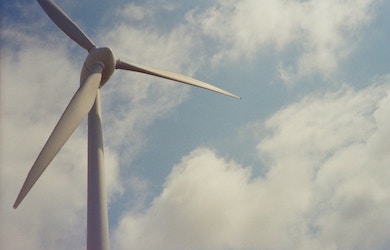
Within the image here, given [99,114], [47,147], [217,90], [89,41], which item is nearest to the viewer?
[47,147]

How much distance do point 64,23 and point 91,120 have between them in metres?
9.58

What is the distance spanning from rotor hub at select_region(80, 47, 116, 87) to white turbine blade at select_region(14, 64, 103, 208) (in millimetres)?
842

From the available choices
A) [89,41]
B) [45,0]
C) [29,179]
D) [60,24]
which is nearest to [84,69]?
[89,41]

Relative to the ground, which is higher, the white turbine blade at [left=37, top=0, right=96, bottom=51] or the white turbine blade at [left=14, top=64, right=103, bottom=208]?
the white turbine blade at [left=37, top=0, right=96, bottom=51]

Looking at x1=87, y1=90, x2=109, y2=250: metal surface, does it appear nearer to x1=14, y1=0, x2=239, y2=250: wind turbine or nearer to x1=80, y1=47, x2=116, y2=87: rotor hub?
x1=14, y1=0, x2=239, y2=250: wind turbine

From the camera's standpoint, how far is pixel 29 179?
1939 centimetres

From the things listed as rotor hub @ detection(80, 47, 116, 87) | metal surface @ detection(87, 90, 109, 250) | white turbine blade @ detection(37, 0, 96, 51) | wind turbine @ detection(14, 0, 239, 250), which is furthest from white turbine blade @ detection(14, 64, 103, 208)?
white turbine blade @ detection(37, 0, 96, 51)

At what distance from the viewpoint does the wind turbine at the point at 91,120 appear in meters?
20.7

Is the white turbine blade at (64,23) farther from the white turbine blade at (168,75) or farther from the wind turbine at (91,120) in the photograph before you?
the white turbine blade at (168,75)

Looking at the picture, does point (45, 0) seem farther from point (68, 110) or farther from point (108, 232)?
point (108, 232)

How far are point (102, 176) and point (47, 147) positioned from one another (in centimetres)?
437

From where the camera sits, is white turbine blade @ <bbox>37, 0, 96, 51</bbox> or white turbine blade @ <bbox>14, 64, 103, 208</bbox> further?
white turbine blade @ <bbox>37, 0, 96, 51</bbox>

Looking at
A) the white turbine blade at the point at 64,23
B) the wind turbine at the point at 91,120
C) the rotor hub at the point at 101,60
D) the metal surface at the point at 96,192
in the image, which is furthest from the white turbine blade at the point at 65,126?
the white turbine blade at the point at 64,23

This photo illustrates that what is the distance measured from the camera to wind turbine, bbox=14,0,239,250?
2072 cm
